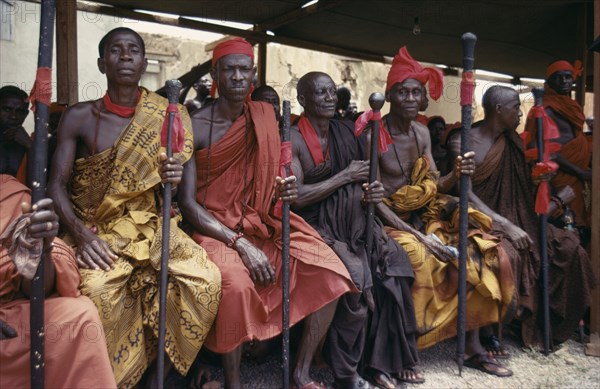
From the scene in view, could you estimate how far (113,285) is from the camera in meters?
3.18

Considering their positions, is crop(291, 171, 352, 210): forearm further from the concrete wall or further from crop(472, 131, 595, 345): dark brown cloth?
the concrete wall

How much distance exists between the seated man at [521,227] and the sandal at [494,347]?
0.93 ft

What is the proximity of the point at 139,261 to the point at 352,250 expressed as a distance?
1.47 metres

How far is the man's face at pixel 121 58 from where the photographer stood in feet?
12.1

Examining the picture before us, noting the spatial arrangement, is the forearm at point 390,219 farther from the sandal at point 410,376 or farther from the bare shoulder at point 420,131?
the sandal at point 410,376

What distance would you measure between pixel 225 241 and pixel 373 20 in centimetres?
463

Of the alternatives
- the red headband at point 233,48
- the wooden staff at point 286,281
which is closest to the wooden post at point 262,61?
the red headband at point 233,48

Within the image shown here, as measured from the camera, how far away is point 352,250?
4070 mm

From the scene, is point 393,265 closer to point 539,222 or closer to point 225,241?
point 225,241

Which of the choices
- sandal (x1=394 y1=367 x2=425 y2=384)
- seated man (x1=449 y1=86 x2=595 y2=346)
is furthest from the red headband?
sandal (x1=394 y1=367 x2=425 y2=384)

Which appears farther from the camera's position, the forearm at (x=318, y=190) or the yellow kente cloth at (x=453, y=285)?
the yellow kente cloth at (x=453, y=285)

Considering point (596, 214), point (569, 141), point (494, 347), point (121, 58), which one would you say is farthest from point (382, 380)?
point (569, 141)

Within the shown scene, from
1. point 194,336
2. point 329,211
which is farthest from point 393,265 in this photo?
point 194,336

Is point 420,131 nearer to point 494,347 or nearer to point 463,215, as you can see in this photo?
point 463,215
